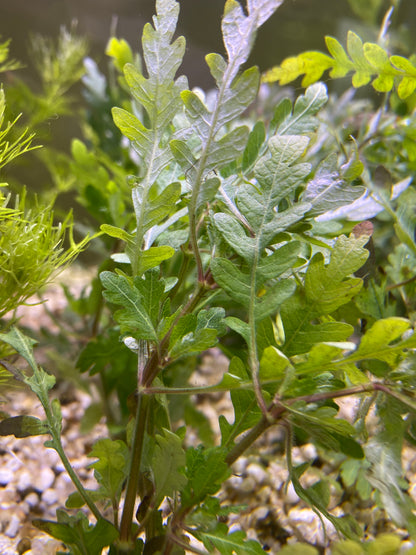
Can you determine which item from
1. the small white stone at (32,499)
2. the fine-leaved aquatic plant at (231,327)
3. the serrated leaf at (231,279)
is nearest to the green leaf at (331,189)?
the fine-leaved aquatic plant at (231,327)

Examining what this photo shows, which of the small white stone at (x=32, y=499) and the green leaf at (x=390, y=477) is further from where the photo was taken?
the small white stone at (x=32, y=499)

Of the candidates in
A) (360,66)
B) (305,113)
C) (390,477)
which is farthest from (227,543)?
(360,66)

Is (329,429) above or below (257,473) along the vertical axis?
above

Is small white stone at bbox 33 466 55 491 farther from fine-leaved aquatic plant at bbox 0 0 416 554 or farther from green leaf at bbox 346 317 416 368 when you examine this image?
green leaf at bbox 346 317 416 368

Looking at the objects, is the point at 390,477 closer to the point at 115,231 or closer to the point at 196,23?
the point at 115,231

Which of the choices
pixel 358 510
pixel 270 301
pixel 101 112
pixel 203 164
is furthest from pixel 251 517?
pixel 101 112

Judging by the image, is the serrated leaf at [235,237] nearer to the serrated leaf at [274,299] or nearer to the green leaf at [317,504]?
the serrated leaf at [274,299]
